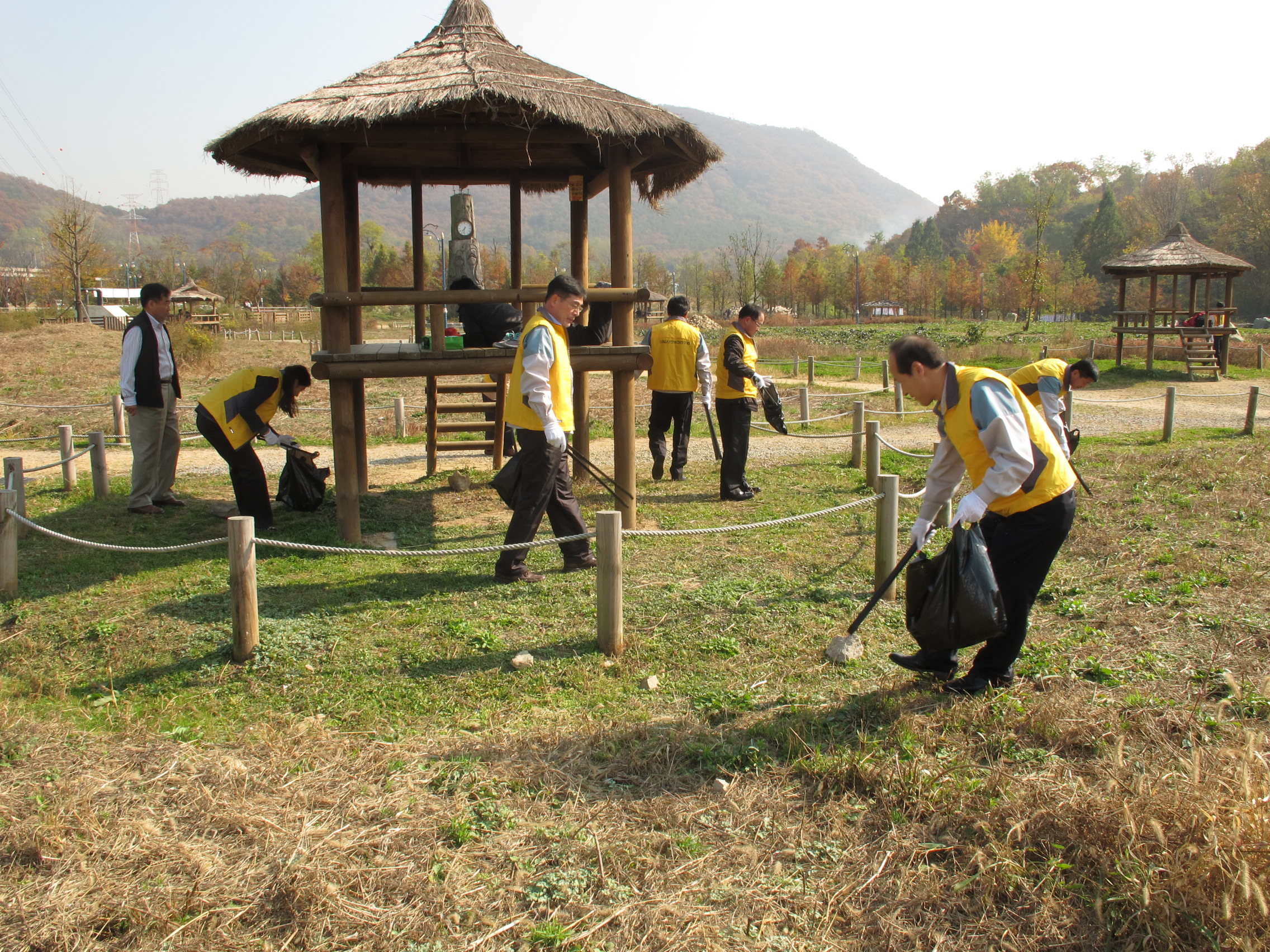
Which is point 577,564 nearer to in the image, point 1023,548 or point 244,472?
point 244,472

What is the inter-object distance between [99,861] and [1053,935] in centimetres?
315

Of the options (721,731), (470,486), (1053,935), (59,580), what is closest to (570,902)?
(721,731)

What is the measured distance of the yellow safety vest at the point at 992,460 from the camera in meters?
3.79

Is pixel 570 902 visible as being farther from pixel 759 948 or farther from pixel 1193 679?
pixel 1193 679

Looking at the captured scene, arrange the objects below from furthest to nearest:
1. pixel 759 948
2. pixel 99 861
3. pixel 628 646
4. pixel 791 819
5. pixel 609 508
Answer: pixel 609 508 → pixel 628 646 → pixel 791 819 → pixel 99 861 → pixel 759 948

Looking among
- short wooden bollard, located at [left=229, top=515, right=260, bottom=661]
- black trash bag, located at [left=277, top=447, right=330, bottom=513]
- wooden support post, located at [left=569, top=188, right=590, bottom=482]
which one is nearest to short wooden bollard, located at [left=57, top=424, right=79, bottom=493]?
black trash bag, located at [left=277, top=447, right=330, bottom=513]

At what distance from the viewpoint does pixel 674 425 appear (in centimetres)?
977

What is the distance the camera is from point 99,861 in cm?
307

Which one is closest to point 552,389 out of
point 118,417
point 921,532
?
point 921,532

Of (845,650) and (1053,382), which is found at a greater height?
(1053,382)

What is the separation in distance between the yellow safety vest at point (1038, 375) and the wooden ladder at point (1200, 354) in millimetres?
16298

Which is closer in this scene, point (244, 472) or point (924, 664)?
point (924, 664)

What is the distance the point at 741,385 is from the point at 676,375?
3.82 feet

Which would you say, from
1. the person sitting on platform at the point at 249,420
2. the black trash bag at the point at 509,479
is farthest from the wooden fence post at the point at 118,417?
the black trash bag at the point at 509,479
